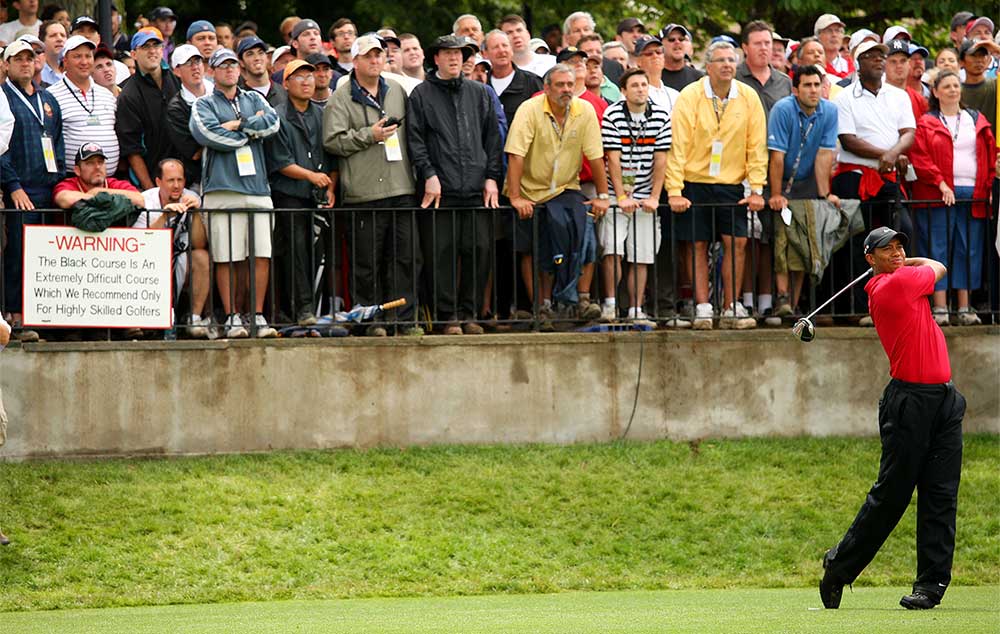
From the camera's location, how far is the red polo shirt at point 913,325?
34.4 ft

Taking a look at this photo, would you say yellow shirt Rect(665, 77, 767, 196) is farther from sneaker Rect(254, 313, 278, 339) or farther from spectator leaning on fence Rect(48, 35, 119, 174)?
spectator leaning on fence Rect(48, 35, 119, 174)

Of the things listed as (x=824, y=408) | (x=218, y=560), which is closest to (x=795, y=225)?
(x=824, y=408)

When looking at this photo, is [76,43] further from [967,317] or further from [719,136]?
[967,317]

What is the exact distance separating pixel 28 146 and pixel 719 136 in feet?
19.0

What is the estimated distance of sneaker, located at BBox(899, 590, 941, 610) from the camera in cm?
1042

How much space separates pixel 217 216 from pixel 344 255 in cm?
119

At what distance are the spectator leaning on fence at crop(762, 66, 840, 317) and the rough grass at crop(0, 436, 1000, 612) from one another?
5.16ft

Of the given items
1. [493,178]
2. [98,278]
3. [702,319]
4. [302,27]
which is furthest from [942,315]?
[98,278]

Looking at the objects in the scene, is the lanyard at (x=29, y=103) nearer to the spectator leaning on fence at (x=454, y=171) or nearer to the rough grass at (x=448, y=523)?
the rough grass at (x=448, y=523)

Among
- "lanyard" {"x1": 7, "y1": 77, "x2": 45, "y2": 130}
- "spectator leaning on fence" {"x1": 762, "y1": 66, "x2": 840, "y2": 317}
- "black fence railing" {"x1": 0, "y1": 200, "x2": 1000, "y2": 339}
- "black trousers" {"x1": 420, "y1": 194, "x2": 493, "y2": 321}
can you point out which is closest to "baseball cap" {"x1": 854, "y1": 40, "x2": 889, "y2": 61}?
"spectator leaning on fence" {"x1": 762, "y1": 66, "x2": 840, "y2": 317}

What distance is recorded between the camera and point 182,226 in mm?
14617

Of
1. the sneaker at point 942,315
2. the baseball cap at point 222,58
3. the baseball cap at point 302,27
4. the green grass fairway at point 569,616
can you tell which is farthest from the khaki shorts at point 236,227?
the sneaker at point 942,315

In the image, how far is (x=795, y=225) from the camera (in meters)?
15.2

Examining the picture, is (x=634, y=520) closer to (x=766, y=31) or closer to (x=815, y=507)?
(x=815, y=507)
